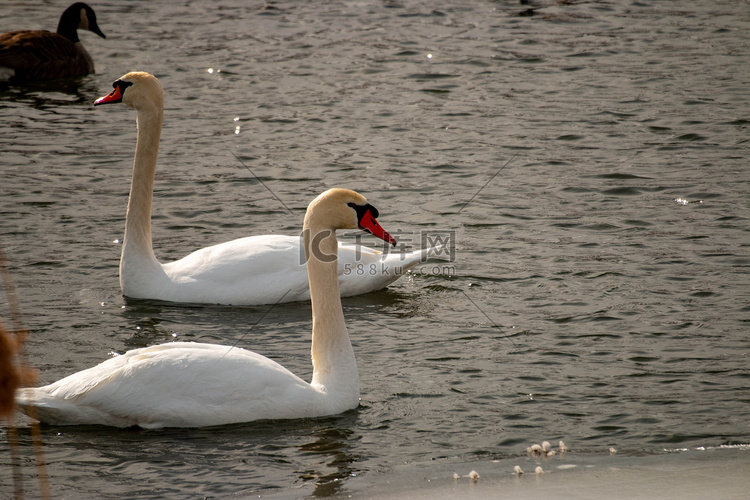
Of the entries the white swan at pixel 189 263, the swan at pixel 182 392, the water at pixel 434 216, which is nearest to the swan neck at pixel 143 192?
the white swan at pixel 189 263

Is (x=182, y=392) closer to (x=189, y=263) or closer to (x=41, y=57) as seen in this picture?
(x=189, y=263)

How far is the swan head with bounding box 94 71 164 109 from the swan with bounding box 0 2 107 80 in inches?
302

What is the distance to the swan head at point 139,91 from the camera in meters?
7.95

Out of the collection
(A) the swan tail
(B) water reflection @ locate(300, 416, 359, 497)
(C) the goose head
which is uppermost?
(C) the goose head

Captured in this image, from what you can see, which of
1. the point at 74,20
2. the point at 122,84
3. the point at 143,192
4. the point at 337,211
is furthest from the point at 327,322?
the point at 74,20

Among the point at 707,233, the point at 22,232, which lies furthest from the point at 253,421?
the point at 707,233

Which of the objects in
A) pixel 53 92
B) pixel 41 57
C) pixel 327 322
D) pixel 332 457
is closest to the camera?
pixel 332 457

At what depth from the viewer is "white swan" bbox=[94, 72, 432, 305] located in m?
7.79

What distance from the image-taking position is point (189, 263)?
312 inches

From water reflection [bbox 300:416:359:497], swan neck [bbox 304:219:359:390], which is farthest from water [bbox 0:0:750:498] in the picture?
swan neck [bbox 304:219:359:390]

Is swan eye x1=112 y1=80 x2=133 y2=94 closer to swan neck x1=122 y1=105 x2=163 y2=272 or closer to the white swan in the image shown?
the white swan

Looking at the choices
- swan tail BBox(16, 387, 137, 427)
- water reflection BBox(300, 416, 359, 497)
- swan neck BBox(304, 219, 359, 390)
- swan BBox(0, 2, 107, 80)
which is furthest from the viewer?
swan BBox(0, 2, 107, 80)

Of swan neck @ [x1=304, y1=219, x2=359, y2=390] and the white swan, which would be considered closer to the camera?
swan neck @ [x1=304, y1=219, x2=359, y2=390]

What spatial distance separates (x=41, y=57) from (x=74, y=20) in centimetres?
121
